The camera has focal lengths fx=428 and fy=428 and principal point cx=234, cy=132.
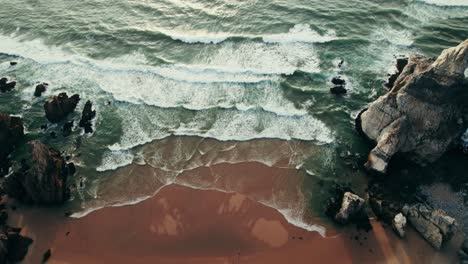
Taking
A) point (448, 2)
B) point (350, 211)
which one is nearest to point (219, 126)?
point (350, 211)

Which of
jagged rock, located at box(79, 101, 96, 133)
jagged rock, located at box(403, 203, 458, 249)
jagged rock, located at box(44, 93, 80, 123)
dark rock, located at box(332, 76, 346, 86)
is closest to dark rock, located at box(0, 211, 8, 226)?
jagged rock, located at box(79, 101, 96, 133)

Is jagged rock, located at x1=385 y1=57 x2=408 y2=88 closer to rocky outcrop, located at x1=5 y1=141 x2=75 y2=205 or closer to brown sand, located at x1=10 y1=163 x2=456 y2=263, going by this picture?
brown sand, located at x1=10 y1=163 x2=456 y2=263

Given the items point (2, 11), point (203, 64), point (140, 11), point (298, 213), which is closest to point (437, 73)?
point (298, 213)

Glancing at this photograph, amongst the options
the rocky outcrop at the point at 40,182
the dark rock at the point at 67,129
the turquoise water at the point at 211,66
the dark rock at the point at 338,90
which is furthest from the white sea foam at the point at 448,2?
the rocky outcrop at the point at 40,182

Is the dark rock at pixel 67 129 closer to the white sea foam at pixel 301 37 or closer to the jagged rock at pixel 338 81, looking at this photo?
the white sea foam at pixel 301 37

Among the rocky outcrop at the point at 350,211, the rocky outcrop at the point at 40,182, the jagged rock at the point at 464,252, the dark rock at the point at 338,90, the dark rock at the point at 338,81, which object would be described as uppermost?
the dark rock at the point at 338,81

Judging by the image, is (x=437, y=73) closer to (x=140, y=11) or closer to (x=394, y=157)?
(x=394, y=157)

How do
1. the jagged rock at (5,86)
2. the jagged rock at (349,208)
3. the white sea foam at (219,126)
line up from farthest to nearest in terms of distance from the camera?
the jagged rock at (5,86), the white sea foam at (219,126), the jagged rock at (349,208)
